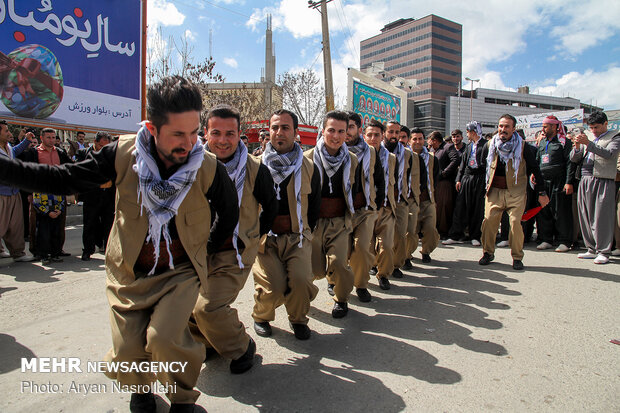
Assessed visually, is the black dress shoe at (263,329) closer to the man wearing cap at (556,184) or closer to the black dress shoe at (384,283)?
the black dress shoe at (384,283)

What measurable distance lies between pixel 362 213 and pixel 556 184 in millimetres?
5375

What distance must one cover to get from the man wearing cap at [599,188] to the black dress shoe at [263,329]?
18.0ft

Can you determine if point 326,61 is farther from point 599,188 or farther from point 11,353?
point 11,353

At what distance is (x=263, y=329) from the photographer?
3.45 meters

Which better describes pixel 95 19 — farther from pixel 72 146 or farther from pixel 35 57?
pixel 72 146

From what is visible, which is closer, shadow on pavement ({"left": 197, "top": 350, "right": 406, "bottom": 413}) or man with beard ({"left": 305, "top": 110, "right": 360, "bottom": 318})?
shadow on pavement ({"left": 197, "top": 350, "right": 406, "bottom": 413})

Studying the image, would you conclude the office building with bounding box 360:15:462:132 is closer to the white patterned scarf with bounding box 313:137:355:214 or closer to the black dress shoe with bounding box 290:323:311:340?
the white patterned scarf with bounding box 313:137:355:214

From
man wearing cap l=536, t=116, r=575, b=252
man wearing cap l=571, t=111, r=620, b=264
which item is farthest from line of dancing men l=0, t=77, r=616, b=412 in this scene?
man wearing cap l=536, t=116, r=575, b=252

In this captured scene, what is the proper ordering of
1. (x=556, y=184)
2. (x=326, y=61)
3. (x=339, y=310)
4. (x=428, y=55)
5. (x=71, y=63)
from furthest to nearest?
(x=428, y=55), (x=326, y=61), (x=71, y=63), (x=556, y=184), (x=339, y=310)

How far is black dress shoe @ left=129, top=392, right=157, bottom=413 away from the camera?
2238mm

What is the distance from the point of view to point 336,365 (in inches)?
115

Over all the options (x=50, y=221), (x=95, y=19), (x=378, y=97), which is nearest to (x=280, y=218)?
(x=50, y=221)

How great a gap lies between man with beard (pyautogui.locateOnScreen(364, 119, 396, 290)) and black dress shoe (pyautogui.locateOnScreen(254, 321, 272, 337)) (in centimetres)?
190

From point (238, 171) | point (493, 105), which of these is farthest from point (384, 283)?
point (493, 105)
